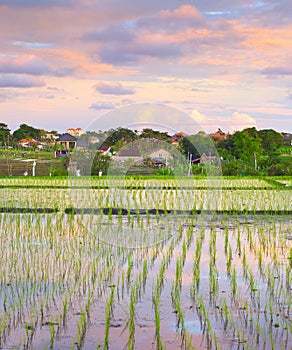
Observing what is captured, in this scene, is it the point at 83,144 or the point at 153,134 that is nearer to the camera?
the point at 83,144

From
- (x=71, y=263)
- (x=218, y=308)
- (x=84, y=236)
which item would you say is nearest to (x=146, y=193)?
(x=84, y=236)

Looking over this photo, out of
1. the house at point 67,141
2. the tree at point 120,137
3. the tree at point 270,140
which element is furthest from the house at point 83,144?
the house at point 67,141

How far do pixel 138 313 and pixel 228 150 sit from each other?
16976mm

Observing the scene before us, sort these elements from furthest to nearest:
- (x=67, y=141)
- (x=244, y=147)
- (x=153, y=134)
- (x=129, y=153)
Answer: (x=67, y=141) < (x=244, y=147) < (x=129, y=153) < (x=153, y=134)

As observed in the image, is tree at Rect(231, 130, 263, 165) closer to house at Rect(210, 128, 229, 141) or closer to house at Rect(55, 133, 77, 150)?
house at Rect(210, 128, 229, 141)

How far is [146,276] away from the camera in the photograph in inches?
184

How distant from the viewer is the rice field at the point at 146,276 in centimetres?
338

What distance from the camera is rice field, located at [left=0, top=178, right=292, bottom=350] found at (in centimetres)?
338

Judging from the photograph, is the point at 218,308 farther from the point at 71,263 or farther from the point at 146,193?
the point at 146,193

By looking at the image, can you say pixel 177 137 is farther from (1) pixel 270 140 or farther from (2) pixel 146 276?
(1) pixel 270 140

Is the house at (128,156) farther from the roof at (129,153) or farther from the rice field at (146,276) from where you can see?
the rice field at (146,276)

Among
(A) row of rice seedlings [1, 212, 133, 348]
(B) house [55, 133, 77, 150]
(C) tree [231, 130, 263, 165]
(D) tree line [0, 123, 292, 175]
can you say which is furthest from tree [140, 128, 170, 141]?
(B) house [55, 133, 77, 150]

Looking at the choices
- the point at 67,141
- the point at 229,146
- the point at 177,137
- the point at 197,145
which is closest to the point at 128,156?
the point at 197,145

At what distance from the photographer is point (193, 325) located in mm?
3549
